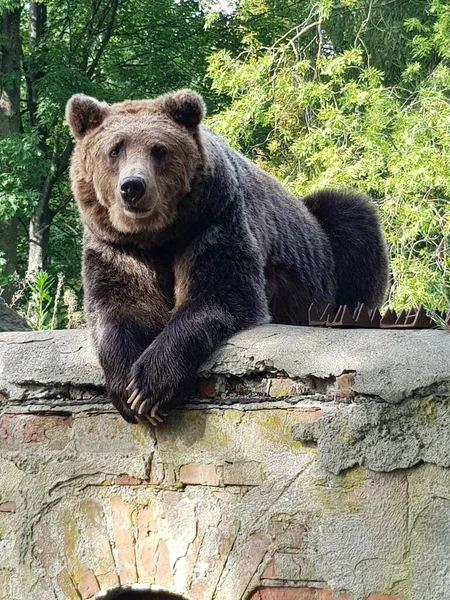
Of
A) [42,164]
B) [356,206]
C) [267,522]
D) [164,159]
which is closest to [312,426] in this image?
[267,522]

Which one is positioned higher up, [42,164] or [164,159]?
[164,159]

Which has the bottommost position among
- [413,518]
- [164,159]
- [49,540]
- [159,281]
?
[49,540]

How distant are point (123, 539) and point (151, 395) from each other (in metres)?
0.57

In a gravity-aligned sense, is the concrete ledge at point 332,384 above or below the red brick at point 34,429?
above

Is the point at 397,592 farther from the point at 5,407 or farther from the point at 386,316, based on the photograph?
the point at 5,407

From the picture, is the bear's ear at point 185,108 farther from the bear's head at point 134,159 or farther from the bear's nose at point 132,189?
the bear's nose at point 132,189

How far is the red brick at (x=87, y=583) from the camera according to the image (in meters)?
3.93

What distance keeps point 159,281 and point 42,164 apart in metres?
12.6

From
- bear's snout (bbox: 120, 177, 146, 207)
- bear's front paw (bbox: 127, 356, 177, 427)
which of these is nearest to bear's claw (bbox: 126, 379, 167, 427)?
bear's front paw (bbox: 127, 356, 177, 427)

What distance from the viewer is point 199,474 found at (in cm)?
379

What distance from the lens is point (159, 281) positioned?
457 cm

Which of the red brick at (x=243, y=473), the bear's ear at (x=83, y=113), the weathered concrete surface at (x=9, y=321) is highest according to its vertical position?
the bear's ear at (x=83, y=113)

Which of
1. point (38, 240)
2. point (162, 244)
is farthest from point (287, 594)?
point (38, 240)

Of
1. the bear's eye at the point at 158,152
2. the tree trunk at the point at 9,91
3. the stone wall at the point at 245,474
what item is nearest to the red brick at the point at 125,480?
the stone wall at the point at 245,474
